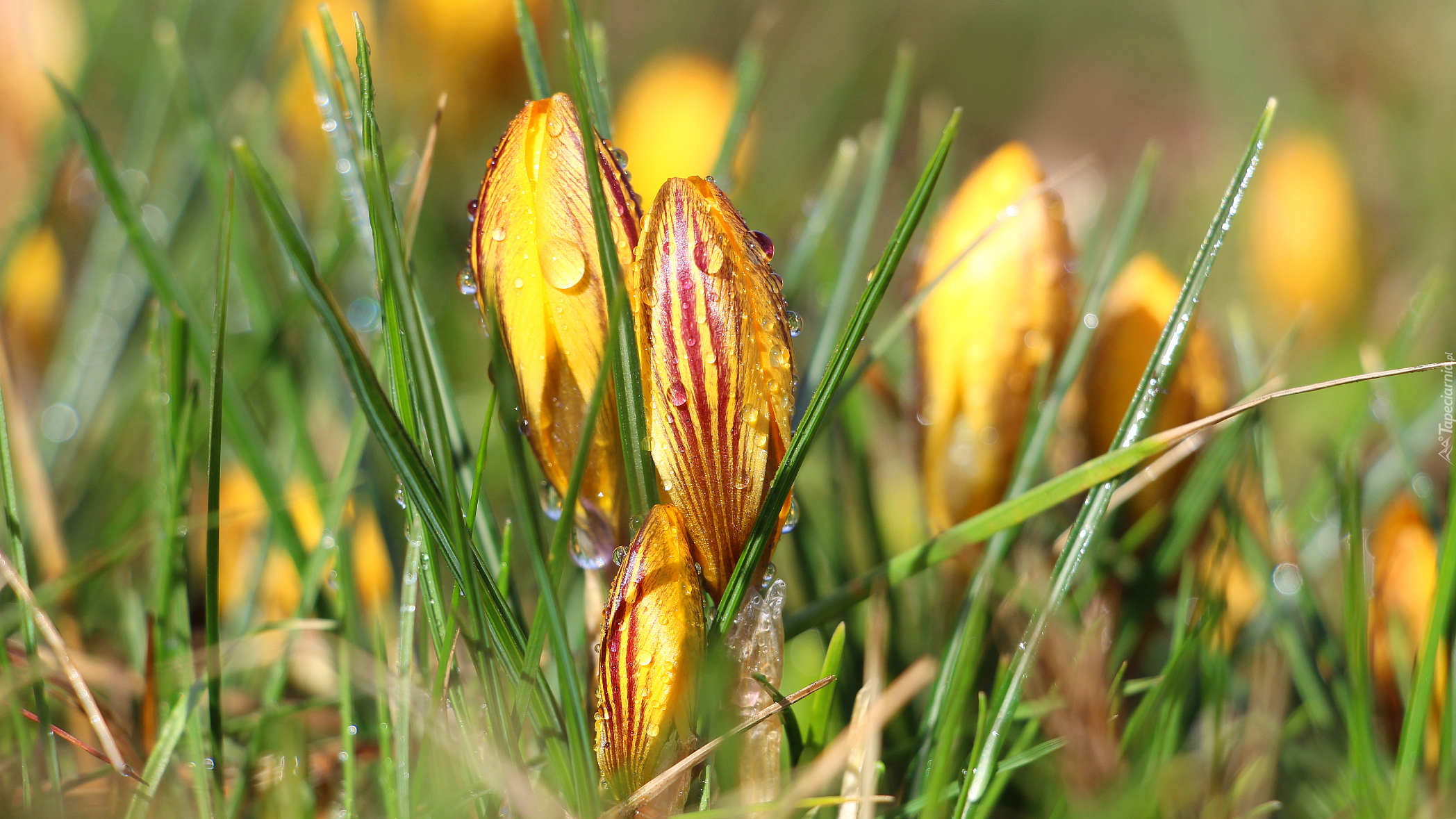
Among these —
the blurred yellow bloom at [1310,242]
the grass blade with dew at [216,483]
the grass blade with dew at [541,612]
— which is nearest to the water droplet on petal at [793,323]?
the grass blade with dew at [541,612]

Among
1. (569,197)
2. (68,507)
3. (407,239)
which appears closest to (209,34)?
(68,507)

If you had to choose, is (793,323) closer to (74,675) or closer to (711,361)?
(711,361)

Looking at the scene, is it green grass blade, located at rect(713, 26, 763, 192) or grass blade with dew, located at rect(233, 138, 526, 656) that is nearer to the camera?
grass blade with dew, located at rect(233, 138, 526, 656)

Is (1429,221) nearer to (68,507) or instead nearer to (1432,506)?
(1432,506)

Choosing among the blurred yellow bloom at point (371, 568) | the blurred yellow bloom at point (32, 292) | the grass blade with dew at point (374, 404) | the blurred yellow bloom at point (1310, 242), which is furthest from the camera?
the blurred yellow bloom at point (1310, 242)

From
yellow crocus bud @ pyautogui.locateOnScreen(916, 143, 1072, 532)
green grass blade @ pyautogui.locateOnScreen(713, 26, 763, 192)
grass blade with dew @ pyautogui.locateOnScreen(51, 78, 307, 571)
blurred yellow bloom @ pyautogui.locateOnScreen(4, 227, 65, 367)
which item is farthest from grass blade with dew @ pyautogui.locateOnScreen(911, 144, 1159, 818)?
blurred yellow bloom @ pyautogui.locateOnScreen(4, 227, 65, 367)

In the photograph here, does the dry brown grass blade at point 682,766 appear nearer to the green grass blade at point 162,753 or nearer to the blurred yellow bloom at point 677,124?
the green grass blade at point 162,753

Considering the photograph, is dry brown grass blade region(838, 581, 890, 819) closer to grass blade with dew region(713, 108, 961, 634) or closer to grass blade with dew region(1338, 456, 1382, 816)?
grass blade with dew region(713, 108, 961, 634)
